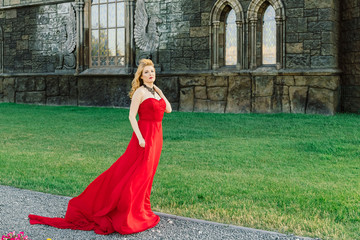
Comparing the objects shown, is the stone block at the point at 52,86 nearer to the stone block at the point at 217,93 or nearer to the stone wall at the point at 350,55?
the stone block at the point at 217,93

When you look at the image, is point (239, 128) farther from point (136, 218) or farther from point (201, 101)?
point (136, 218)

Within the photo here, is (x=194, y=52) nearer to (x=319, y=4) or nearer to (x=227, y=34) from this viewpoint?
(x=227, y=34)

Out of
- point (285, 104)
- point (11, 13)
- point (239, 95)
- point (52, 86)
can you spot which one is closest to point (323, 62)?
point (285, 104)

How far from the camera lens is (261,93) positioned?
45.3ft

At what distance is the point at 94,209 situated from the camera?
4.28 m

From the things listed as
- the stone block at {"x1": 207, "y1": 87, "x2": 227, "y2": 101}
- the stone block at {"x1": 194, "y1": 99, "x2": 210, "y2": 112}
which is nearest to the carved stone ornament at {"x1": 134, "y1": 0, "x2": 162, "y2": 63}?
the stone block at {"x1": 194, "y1": 99, "x2": 210, "y2": 112}

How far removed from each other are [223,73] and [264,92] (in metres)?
1.41

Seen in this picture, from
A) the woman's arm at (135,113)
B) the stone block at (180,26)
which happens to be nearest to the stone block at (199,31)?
the stone block at (180,26)

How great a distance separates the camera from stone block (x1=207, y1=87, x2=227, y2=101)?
14445mm

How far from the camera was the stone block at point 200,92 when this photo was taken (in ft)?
48.5

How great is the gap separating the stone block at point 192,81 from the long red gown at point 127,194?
10.6 meters

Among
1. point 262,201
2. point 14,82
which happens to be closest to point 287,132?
point 262,201

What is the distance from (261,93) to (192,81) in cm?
233

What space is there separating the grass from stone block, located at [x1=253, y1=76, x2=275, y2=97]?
0.93 metres
